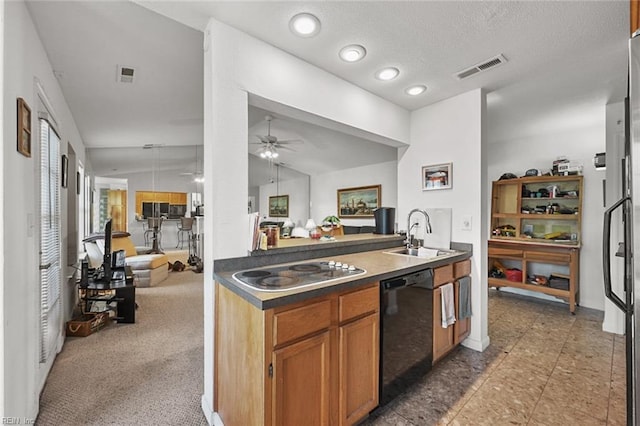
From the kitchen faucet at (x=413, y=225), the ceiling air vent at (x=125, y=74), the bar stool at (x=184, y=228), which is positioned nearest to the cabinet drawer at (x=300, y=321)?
the kitchen faucet at (x=413, y=225)

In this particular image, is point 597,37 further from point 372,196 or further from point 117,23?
point 372,196

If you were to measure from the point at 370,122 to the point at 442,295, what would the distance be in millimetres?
1693

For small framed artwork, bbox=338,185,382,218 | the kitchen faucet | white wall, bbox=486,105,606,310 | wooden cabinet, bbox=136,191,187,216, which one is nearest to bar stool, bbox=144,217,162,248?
wooden cabinet, bbox=136,191,187,216

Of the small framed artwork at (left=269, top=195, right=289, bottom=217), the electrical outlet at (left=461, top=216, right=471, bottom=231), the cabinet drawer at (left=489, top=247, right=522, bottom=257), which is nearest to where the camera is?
the electrical outlet at (left=461, top=216, right=471, bottom=231)

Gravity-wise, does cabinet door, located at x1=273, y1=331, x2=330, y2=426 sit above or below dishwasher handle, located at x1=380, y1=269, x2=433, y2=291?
below

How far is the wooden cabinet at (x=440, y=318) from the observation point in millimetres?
2217

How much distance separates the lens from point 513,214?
4320 millimetres

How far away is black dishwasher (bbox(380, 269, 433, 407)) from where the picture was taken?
5.84ft

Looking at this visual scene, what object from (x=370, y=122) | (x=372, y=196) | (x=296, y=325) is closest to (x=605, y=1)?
(x=370, y=122)

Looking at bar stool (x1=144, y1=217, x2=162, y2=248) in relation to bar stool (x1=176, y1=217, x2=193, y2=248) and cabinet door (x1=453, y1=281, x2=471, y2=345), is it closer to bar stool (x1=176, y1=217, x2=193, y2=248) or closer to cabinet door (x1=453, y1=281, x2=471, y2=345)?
bar stool (x1=176, y1=217, x2=193, y2=248)

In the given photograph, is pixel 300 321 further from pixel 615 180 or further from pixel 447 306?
pixel 615 180

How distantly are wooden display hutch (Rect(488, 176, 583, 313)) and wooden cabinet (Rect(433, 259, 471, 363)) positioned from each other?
6.52 feet

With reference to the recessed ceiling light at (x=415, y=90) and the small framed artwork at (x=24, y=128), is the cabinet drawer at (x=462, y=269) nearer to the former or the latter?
the recessed ceiling light at (x=415, y=90)

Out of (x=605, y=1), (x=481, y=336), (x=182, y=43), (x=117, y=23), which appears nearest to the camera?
(x=605, y=1)
